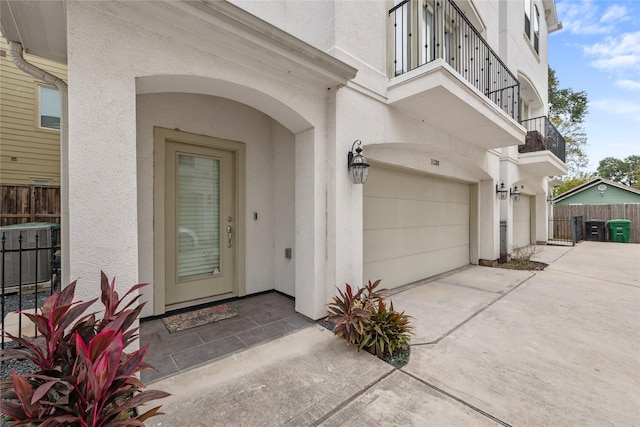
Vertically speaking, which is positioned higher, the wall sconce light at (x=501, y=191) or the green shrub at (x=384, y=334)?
the wall sconce light at (x=501, y=191)

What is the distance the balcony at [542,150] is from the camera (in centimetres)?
829

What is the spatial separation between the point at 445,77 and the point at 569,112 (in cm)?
2314

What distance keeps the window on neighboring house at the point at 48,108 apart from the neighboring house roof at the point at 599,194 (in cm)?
2494

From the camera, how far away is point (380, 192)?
4.77m

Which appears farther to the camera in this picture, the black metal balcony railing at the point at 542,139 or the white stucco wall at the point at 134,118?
the black metal balcony railing at the point at 542,139

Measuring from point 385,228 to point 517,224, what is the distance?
8.54 meters

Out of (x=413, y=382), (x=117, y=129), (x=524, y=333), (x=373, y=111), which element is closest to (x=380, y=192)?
(x=373, y=111)

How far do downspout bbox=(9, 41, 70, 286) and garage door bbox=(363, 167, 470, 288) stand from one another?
3709 mm

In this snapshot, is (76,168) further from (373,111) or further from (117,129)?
(373,111)

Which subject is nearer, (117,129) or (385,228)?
(117,129)

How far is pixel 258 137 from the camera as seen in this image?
446 cm

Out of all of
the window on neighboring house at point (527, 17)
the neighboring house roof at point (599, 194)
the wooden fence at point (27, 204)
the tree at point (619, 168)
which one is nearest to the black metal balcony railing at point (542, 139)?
the window on neighboring house at point (527, 17)

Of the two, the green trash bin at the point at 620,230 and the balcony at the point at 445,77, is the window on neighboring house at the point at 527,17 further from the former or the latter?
the green trash bin at the point at 620,230

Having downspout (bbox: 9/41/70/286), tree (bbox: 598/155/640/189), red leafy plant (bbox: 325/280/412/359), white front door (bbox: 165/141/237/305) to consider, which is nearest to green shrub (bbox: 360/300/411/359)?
red leafy plant (bbox: 325/280/412/359)
